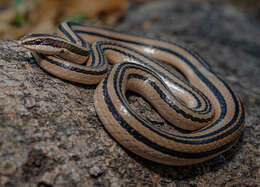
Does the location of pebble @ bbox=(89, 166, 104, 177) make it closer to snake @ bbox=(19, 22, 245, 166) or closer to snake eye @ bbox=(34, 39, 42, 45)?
snake @ bbox=(19, 22, 245, 166)

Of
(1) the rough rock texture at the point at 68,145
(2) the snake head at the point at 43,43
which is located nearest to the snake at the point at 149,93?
(2) the snake head at the point at 43,43

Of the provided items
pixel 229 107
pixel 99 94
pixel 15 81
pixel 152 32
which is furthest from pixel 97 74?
pixel 152 32

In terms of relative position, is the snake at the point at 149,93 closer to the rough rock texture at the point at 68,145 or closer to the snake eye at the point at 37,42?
the snake eye at the point at 37,42

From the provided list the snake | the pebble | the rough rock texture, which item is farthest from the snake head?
the pebble

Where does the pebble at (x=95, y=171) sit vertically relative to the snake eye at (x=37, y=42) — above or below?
below

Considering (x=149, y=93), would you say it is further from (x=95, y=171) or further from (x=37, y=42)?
(x=37, y=42)

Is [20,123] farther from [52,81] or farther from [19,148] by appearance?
[52,81]

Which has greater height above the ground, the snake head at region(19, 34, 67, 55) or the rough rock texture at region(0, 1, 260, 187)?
the snake head at region(19, 34, 67, 55)

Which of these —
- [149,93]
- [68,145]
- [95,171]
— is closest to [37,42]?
[68,145]

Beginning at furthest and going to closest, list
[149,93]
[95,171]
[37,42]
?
1. [149,93]
2. [37,42]
3. [95,171]
